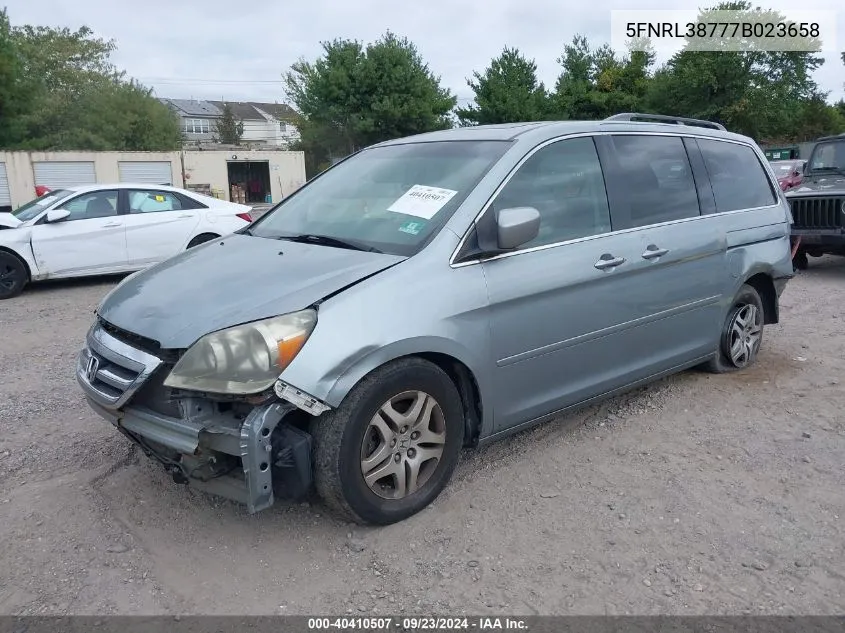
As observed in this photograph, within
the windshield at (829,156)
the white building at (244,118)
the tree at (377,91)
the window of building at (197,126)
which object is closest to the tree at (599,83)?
the tree at (377,91)

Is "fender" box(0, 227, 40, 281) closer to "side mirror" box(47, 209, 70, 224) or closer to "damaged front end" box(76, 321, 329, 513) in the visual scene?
"side mirror" box(47, 209, 70, 224)

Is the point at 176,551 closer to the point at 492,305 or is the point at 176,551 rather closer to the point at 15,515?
the point at 15,515

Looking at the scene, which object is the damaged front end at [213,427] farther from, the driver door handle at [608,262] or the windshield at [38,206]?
the windshield at [38,206]

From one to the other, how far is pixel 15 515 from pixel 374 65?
36.9 metres

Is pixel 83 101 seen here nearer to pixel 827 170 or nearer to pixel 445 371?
pixel 827 170

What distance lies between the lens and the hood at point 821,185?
31.3 ft

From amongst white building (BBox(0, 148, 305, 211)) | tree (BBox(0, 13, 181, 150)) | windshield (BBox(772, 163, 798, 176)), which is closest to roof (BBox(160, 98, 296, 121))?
tree (BBox(0, 13, 181, 150))

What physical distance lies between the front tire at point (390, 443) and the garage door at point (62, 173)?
107 feet

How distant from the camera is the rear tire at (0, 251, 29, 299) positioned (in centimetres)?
903

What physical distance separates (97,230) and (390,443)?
788 cm

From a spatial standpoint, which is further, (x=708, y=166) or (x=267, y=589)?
(x=708, y=166)

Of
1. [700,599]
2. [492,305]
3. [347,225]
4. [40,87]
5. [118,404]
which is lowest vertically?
[700,599]

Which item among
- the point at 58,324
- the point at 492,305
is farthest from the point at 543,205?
the point at 58,324

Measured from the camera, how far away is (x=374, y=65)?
37375mm
